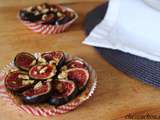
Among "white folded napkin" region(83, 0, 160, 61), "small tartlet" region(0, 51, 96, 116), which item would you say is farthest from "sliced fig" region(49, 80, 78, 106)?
"white folded napkin" region(83, 0, 160, 61)

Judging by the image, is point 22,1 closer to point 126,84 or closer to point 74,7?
point 74,7

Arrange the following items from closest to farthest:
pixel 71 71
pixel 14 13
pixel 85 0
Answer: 1. pixel 71 71
2. pixel 14 13
3. pixel 85 0

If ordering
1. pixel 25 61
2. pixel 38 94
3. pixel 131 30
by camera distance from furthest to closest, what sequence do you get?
pixel 131 30, pixel 25 61, pixel 38 94

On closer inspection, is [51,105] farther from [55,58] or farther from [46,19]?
[46,19]

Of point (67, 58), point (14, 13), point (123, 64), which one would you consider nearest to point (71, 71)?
point (67, 58)

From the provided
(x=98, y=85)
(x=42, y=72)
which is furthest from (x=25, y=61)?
(x=98, y=85)

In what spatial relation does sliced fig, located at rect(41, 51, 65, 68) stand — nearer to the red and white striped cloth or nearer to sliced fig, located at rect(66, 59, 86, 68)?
sliced fig, located at rect(66, 59, 86, 68)

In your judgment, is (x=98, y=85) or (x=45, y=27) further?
(x=45, y=27)
